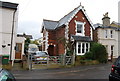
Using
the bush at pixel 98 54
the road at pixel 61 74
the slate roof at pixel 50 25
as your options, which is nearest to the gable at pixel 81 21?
the bush at pixel 98 54

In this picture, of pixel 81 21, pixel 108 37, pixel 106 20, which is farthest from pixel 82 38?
pixel 106 20

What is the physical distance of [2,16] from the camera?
1481cm

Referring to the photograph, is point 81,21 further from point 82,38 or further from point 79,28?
point 82,38

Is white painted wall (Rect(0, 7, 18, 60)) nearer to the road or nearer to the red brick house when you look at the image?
the road

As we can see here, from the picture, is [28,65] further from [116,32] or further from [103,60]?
[116,32]

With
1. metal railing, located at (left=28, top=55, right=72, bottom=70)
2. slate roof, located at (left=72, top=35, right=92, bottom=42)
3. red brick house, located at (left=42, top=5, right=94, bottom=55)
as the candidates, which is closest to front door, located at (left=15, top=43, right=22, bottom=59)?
metal railing, located at (left=28, top=55, right=72, bottom=70)

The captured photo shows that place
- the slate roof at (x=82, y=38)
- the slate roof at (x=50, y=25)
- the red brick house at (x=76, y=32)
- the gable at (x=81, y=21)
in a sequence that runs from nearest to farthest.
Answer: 1. the slate roof at (x=82, y=38)
2. the red brick house at (x=76, y=32)
3. the gable at (x=81, y=21)
4. the slate roof at (x=50, y=25)

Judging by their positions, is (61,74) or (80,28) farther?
(80,28)

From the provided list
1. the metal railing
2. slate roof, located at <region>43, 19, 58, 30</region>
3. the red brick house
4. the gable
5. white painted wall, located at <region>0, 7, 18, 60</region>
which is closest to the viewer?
the metal railing

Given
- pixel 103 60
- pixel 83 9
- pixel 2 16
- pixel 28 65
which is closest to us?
pixel 28 65

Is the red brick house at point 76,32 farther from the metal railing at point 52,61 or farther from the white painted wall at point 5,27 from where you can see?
the white painted wall at point 5,27

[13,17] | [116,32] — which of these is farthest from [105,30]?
[13,17]

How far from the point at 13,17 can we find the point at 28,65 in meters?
6.26

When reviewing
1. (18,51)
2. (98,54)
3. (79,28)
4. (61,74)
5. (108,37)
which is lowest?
(61,74)
